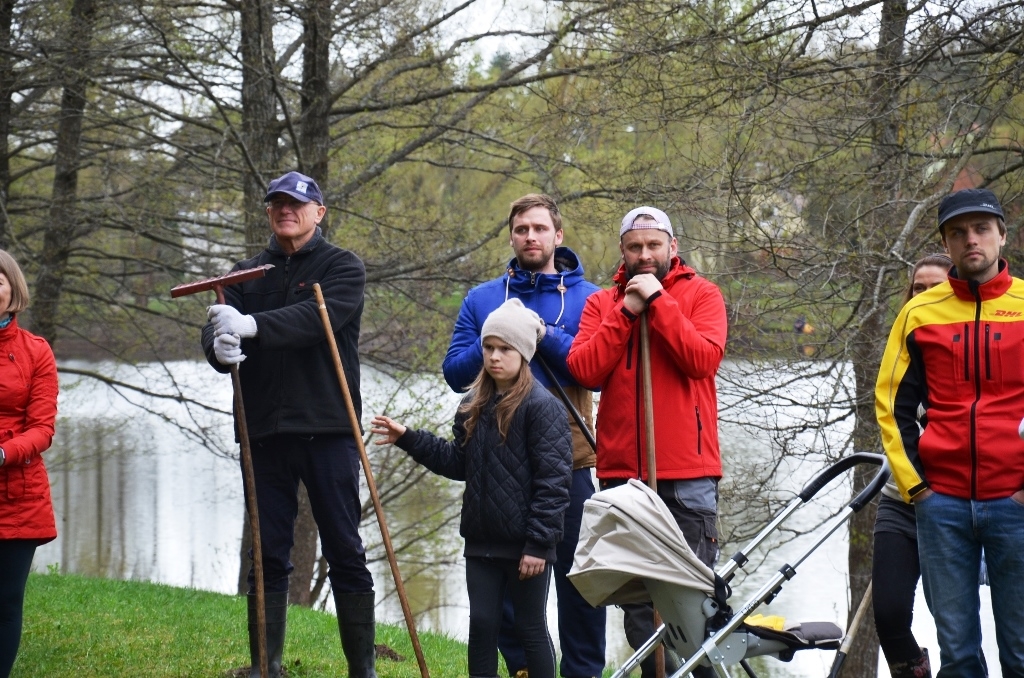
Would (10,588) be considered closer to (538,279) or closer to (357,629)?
(357,629)

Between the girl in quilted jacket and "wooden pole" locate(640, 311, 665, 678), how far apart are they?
0.97 ft

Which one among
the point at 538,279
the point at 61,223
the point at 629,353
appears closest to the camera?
the point at 629,353

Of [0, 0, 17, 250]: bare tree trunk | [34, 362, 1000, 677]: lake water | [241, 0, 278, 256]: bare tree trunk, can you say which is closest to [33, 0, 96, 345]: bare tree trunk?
[0, 0, 17, 250]: bare tree trunk

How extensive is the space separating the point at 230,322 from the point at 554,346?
4.11 feet

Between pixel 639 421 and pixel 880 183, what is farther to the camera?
pixel 880 183

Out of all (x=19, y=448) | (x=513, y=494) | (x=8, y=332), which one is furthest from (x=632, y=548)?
(x=8, y=332)

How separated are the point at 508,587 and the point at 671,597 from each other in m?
0.83

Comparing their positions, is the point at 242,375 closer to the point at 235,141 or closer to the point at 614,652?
the point at 235,141

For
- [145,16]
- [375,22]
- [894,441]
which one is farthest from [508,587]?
[375,22]

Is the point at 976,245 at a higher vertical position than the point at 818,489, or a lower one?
higher

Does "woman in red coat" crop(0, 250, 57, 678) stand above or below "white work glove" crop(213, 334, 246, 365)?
below

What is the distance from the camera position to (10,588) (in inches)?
159

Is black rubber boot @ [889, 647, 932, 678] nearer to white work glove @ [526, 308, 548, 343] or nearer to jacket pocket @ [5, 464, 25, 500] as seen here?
white work glove @ [526, 308, 548, 343]

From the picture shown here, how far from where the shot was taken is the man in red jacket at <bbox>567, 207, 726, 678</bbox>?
158 inches
